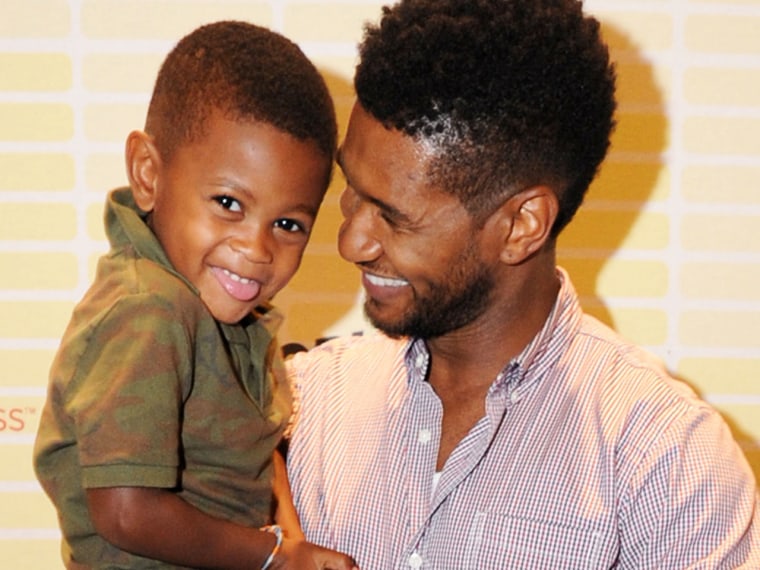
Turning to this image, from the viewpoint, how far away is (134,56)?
1.98 meters

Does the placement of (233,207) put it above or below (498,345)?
above

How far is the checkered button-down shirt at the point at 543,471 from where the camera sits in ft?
4.24

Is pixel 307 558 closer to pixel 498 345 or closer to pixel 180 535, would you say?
pixel 180 535

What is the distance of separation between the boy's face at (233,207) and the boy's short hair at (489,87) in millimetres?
145

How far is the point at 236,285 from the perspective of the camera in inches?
56.1

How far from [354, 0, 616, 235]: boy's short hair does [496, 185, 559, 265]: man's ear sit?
2 cm

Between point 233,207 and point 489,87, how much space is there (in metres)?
0.37

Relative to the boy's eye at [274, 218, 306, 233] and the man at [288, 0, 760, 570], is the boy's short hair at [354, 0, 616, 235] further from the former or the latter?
the boy's eye at [274, 218, 306, 233]

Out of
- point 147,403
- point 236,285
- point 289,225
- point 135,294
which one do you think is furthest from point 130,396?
point 289,225

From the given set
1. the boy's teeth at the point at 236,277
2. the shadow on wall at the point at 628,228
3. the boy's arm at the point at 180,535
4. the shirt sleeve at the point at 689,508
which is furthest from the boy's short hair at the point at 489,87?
the shadow on wall at the point at 628,228

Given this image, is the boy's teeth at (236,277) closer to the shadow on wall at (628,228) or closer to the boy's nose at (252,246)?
the boy's nose at (252,246)

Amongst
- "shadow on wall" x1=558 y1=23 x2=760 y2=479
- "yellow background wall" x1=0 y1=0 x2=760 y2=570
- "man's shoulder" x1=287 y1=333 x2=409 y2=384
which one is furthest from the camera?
"shadow on wall" x1=558 y1=23 x2=760 y2=479

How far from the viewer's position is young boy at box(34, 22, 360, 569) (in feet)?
4.14

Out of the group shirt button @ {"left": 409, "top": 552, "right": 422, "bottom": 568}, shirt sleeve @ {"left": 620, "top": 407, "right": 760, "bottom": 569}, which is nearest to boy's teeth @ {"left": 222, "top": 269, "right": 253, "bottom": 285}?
shirt button @ {"left": 409, "top": 552, "right": 422, "bottom": 568}
